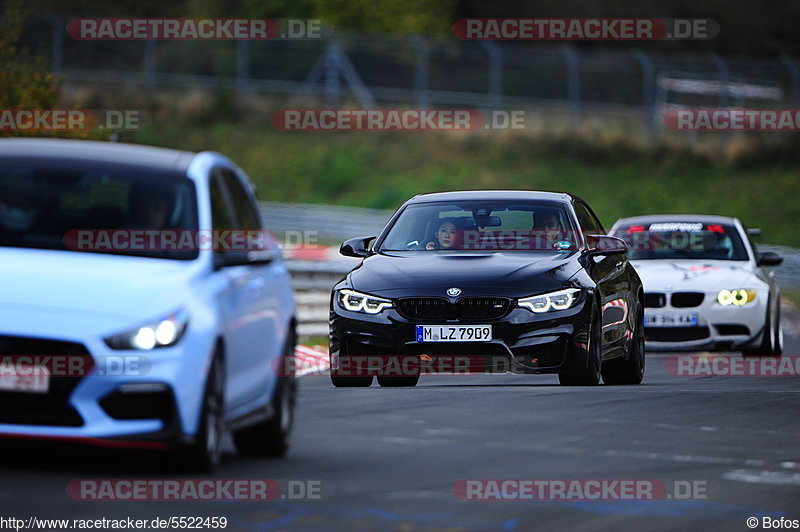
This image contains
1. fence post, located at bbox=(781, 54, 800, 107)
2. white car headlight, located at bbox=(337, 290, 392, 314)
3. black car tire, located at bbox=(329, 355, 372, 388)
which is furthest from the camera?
fence post, located at bbox=(781, 54, 800, 107)

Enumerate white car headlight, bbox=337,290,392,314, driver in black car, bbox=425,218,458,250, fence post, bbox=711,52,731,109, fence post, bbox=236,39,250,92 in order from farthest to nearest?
fence post, bbox=236,39,250,92
fence post, bbox=711,52,731,109
driver in black car, bbox=425,218,458,250
white car headlight, bbox=337,290,392,314

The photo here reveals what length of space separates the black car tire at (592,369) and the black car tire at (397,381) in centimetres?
119

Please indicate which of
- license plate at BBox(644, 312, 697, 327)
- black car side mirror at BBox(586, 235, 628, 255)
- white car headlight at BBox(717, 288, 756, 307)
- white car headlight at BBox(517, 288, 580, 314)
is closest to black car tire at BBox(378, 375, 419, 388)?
white car headlight at BBox(517, 288, 580, 314)

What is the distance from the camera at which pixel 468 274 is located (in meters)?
13.6

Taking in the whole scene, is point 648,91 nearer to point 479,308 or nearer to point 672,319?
point 672,319

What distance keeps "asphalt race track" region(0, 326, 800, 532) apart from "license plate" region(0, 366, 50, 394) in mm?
421

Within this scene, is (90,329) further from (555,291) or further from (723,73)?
(723,73)

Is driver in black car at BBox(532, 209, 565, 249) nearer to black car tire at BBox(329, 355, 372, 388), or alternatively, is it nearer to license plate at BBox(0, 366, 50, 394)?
black car tire at BBox(329, 355, 372, 388)

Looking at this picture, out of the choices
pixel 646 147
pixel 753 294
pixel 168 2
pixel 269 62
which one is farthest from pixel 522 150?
pixel 753 294

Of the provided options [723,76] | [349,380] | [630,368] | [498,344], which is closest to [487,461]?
[498,344]

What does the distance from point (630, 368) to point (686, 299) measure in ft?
12.4

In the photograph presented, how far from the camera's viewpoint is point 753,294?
1911cm

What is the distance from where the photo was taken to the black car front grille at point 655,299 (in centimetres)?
1906

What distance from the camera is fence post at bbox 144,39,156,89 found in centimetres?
5316
